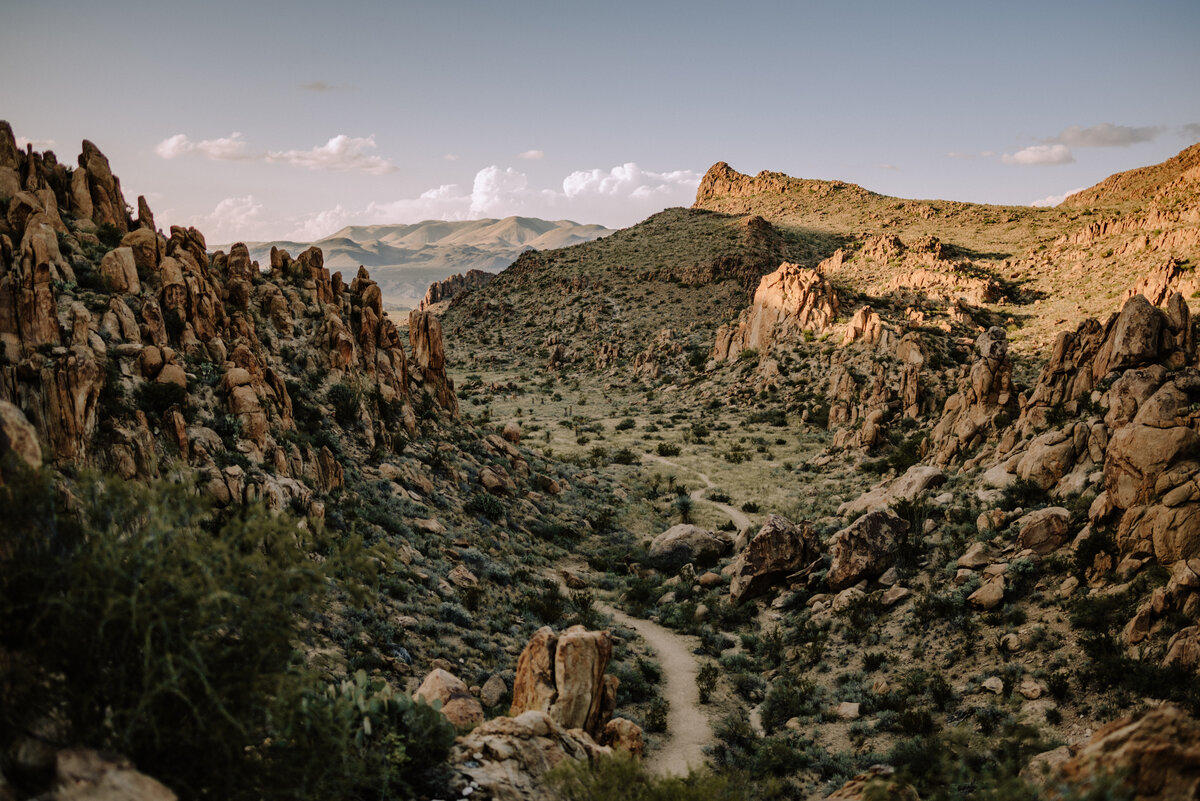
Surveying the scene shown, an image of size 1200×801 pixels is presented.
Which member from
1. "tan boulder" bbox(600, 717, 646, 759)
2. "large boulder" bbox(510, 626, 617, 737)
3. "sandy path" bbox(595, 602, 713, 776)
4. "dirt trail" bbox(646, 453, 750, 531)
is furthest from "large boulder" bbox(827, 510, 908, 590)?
"large boulder" bbox(510, 626, 617, 737)

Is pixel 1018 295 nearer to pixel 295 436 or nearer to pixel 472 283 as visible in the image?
pixel 295 436

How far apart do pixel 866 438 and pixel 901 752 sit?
23.5 m

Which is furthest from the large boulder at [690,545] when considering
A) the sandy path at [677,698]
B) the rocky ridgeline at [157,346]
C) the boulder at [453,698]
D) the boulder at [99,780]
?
the boulder at [99,780]

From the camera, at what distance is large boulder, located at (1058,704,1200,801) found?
6117 millimetres

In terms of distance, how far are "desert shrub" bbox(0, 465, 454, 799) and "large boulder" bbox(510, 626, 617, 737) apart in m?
5.25

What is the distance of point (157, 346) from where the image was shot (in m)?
17.0

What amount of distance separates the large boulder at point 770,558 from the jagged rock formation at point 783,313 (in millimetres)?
32853

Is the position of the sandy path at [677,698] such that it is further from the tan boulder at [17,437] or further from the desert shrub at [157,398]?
the desert shrub at [157,398]

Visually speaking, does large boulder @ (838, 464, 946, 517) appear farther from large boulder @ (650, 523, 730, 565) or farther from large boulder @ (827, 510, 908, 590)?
large boulder @ (650, 523, 730, 565)

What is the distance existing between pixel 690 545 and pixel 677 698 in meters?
9.71

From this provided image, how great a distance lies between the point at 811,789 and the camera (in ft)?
41.1

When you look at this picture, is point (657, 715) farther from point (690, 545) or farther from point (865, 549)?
point (690, 545)

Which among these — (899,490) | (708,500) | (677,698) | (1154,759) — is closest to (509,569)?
(677,698)

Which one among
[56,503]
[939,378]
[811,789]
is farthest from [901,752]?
[939,378]
